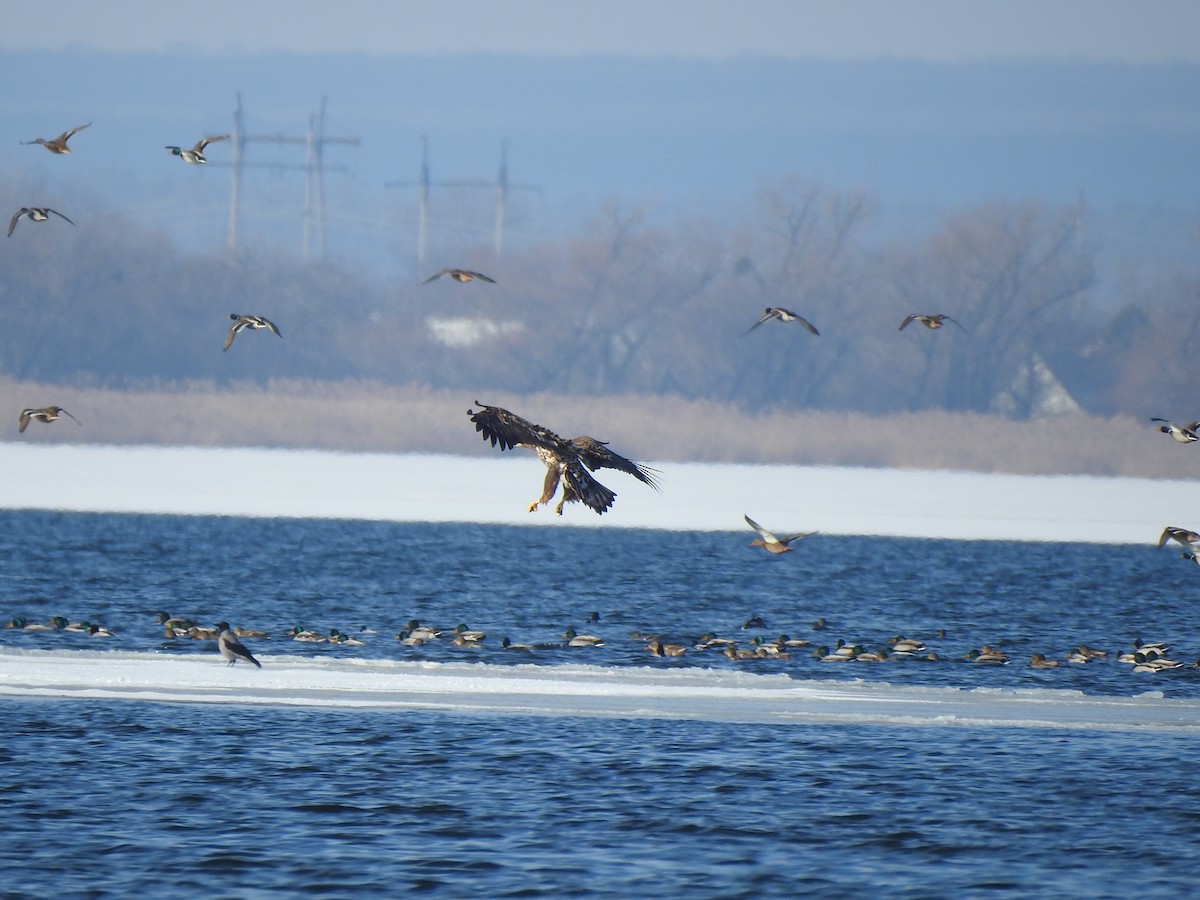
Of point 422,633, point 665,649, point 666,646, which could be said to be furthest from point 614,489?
point 665,649

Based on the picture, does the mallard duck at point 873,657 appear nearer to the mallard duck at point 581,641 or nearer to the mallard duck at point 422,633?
the mallard duck at point 581,641

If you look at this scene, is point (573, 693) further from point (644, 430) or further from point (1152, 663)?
point (644, 430)

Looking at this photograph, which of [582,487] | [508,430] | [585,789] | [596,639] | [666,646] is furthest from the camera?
[596,639]

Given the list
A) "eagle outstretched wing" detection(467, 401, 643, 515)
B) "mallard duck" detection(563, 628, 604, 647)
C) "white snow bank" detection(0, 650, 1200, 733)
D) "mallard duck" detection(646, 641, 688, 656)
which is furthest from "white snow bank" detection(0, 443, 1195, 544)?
"eagle outstretched wing" detection(467, 401, 643, 515)

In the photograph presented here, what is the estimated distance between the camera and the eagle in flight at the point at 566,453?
15164 mm

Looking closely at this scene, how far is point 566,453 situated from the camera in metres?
15.8

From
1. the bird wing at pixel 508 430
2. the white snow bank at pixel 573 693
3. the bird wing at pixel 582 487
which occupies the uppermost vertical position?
the bird wing at pixel 508 430

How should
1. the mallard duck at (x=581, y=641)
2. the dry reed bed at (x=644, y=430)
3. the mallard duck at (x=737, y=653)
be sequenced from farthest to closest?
the dry reed bed at (x=644, y=430) < the mallard duck at (x=581, y=641) < the mallard duck at (x=737, y=653)

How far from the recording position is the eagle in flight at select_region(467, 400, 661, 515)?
15.2 metres

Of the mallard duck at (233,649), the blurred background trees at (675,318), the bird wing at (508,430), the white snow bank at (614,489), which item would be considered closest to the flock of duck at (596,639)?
the mallard duck at (233,649)

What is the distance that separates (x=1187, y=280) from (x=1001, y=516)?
153 feet

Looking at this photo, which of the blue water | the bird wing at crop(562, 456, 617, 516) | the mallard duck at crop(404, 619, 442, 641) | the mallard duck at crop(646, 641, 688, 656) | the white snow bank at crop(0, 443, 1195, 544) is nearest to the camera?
the blue water

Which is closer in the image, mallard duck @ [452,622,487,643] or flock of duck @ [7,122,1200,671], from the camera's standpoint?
flock of duck @ [7,122,1200,671]

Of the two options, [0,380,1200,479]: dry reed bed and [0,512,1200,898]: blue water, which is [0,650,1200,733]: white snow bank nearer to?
[0,512,1200,898]: blue water
